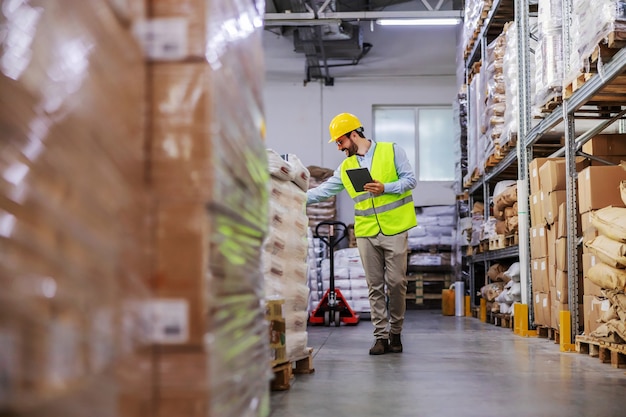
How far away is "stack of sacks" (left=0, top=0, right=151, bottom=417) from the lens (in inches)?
53.1

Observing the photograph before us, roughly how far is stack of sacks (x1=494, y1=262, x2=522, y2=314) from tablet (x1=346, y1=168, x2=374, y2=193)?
3.28 meters

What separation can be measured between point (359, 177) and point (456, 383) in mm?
2119

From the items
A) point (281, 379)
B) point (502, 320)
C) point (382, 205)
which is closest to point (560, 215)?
point (382, 205)

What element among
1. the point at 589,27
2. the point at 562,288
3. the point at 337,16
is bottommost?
the point at 562,288

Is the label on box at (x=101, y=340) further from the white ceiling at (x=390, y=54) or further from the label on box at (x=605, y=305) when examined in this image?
the white ceiling at (x=390, y=54)

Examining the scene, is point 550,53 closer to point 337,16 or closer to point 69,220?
point 69,220

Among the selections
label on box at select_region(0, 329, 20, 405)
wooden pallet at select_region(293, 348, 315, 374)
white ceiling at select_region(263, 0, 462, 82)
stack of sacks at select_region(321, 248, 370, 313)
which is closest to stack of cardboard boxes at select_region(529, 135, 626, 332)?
wooden pallet at select_region(293, 348, 315, 374)

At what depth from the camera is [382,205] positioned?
6.28 metres

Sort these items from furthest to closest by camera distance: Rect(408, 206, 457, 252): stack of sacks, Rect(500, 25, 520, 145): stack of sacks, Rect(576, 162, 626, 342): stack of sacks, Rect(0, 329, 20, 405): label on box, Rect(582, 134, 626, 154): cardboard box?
Rect(408, 206, 457, 252): stack of sacks, Rect(500, 25, 520, 145): stack of sacks, Rect(582, 134, 626, 154): cardboard box, Rect(576, 162, 626, 342): stack of sacks, Rect(0, 329, 20, 405): label on box

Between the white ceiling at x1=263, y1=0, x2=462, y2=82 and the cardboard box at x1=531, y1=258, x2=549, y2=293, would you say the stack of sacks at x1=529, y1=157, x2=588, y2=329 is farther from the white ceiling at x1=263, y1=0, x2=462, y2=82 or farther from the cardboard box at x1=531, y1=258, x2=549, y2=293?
the white ceiling at x1=263, y1=0, x2=462, y2=82

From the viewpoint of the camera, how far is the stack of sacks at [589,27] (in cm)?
489

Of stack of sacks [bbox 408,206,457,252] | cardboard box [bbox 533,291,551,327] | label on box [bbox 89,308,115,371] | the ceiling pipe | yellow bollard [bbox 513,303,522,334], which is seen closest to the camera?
label on box [bbox 89,308,115,371]

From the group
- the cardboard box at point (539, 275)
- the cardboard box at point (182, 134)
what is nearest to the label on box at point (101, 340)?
the cardboard box at point (182, 134)

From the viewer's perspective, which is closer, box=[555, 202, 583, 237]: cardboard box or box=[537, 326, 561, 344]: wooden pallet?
box=[555, 202, 583, 237]: cardboard box
